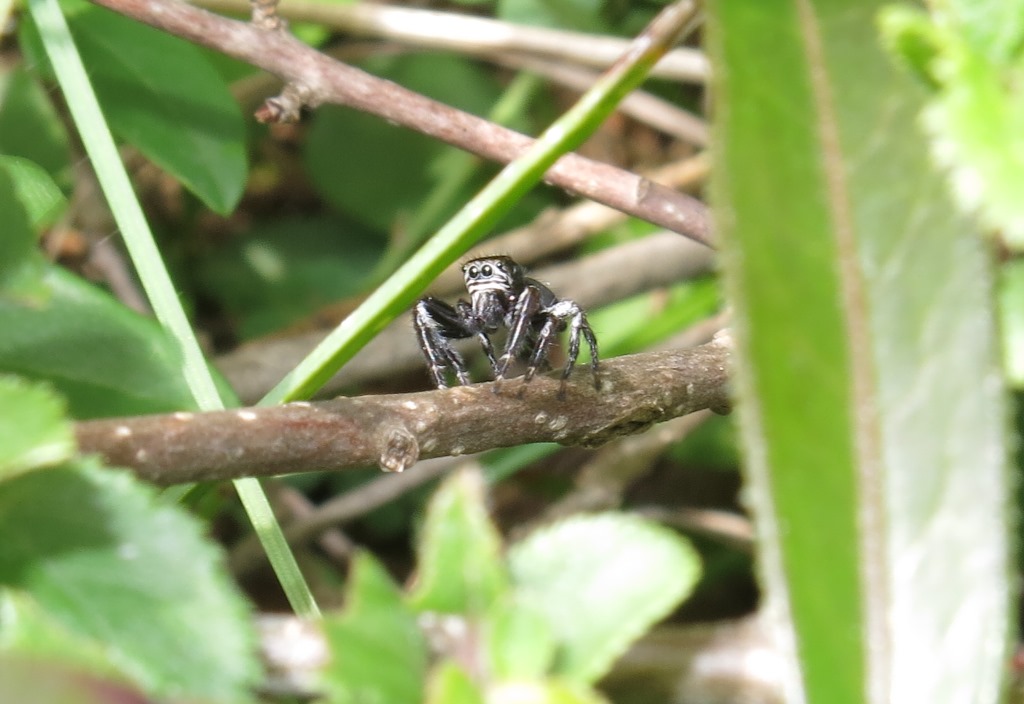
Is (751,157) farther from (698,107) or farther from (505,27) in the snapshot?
(698,107)

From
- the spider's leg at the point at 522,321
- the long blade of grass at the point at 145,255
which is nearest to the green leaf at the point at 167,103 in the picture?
the long blade of grass at the point at 145,255

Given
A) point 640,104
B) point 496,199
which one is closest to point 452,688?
point 496,199

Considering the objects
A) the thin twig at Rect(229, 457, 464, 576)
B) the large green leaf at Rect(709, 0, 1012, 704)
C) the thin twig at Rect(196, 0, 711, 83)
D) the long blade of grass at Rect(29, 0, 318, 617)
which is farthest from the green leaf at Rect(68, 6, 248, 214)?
the large green leaf at Rect(709, 0, 1012, 704)

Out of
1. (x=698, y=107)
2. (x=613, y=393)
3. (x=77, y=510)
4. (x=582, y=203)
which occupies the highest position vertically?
(x=698, y=107)

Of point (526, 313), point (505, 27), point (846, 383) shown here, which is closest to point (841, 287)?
point (846, 383)

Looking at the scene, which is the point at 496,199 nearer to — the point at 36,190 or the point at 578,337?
the point at 36,190
